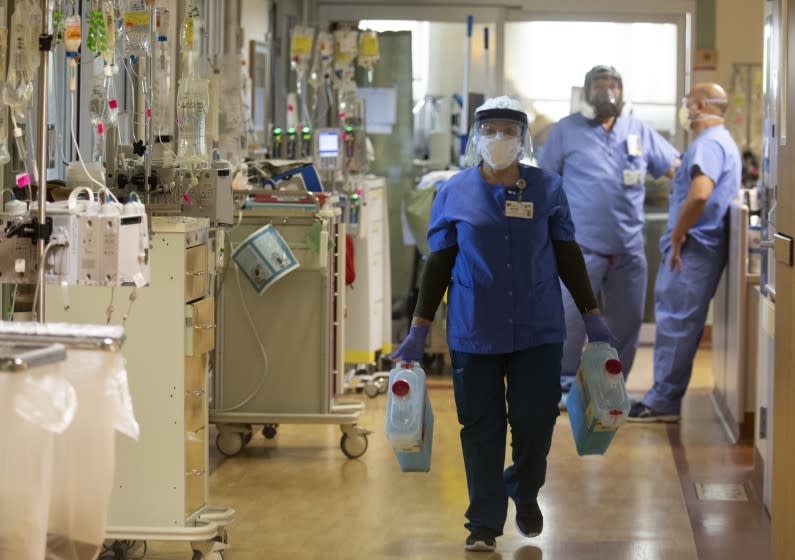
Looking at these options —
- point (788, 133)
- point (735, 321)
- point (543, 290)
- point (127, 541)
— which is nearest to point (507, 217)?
point (543, 290)

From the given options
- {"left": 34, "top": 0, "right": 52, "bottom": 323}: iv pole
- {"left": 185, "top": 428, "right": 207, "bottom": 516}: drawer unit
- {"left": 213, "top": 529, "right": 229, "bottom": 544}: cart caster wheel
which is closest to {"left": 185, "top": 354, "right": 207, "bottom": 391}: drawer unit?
{"left": 185, "top": 428, "right": 207, "bottom": 516}: drawer unit

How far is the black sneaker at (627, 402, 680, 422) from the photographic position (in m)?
6.61

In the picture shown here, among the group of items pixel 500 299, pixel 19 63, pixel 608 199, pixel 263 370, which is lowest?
pixel 263 370

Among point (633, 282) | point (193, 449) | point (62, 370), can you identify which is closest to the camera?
point (62, 370)

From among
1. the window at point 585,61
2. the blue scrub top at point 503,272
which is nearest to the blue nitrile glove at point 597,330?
the blue scrub top at point 503,272

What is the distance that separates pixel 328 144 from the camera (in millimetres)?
6879

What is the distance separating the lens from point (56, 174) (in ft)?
15.8

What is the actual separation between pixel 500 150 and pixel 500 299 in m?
0.47

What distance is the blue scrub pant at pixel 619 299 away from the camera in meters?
6.78

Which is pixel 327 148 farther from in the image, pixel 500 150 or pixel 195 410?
pixel 195 410

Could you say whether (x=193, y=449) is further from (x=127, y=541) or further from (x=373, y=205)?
(x=373, y=205)

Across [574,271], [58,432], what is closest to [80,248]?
[58,432]

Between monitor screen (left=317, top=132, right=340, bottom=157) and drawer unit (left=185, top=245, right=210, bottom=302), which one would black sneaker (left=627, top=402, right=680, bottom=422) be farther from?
drawer unit (left=185, top=245, right=210, bottom=302)

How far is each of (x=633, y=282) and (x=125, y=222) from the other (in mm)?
4037
